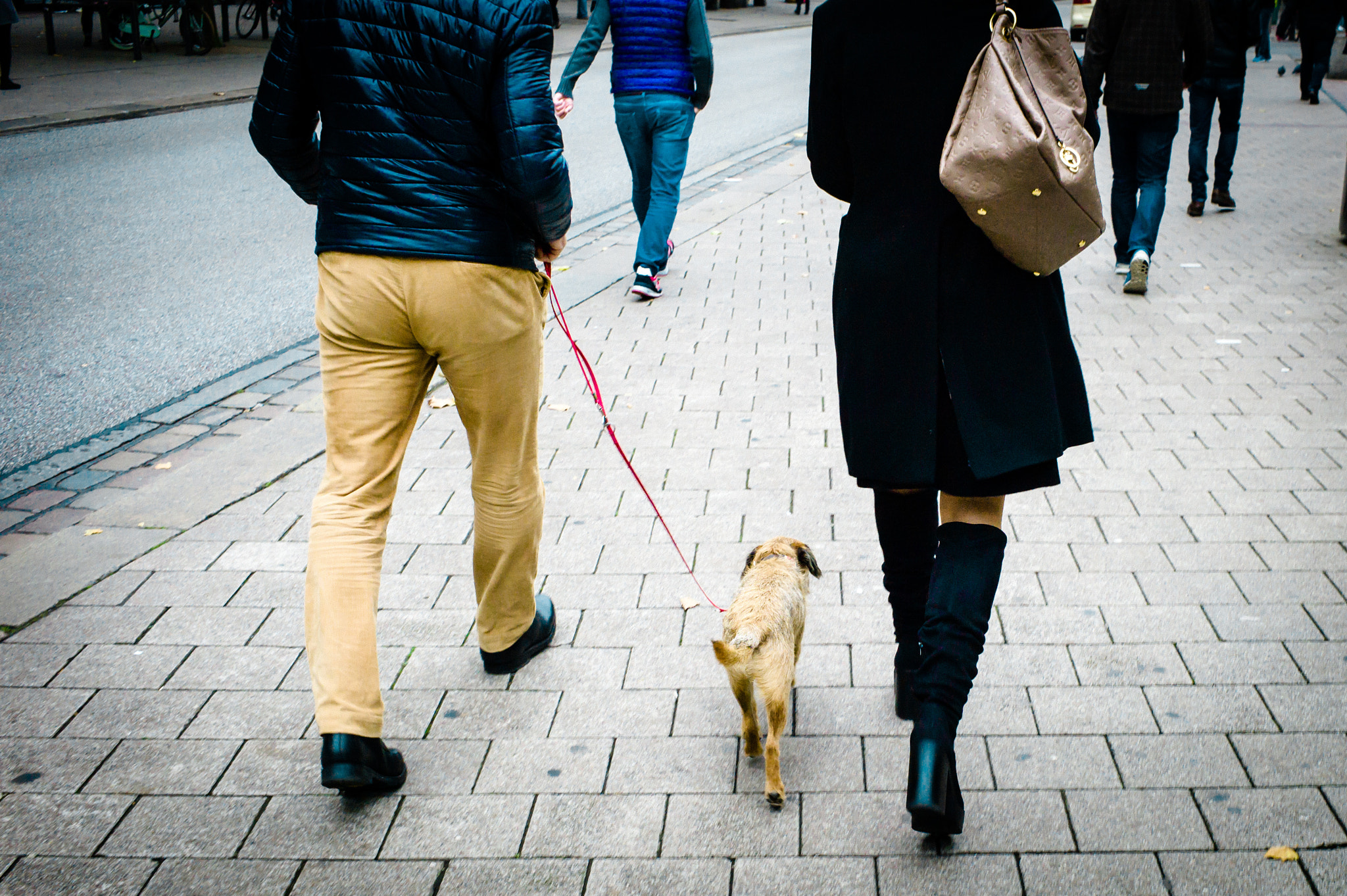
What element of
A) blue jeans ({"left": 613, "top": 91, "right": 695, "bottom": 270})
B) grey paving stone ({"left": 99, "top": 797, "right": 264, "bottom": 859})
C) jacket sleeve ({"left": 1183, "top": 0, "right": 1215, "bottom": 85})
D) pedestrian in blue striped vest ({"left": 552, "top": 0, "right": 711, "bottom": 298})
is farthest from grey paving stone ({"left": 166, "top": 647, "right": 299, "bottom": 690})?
jacket sleeve ({"left": 1183, "top": 0, "right": 1215, "bottom": 85})

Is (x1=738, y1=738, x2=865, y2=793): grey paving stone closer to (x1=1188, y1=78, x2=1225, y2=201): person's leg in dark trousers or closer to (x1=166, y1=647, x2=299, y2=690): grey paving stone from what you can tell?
(x1=166, y1=647, x2=299, y2=690): grey paving stone

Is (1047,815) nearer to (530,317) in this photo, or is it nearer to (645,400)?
(530,317)

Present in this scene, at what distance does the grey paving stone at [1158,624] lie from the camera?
11.1 feet

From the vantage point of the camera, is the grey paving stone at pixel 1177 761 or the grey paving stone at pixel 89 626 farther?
the grey paving stone at pixel 89 626

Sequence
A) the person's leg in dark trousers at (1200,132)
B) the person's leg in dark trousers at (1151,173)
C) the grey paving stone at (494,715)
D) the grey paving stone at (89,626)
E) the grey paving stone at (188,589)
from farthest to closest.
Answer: the person's leg in dark trousers at (1200,132) → the person's leg in dark trousers at (1151,173) → the grey paving stone at (188,589) → the grey paving stone at (89,626) → the grey paving stone at (494,715)

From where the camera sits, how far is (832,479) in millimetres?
4559

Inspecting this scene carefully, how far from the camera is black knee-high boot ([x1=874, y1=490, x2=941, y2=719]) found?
2.82 meters

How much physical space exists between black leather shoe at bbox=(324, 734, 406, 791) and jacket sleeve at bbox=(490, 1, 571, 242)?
130cm

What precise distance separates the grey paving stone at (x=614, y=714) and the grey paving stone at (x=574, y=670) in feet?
0.14

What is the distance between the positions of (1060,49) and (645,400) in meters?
3.31

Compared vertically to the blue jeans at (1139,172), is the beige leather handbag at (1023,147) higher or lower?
higher

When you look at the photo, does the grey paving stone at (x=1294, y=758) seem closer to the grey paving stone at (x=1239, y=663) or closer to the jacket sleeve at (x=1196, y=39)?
the grey paving stone at (x=1239, y=663)

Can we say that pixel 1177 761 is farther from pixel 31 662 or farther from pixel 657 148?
pixel 657 148

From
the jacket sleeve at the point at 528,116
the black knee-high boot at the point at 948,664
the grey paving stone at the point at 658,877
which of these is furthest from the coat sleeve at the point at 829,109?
the grey paving stone at the point at 658,877
